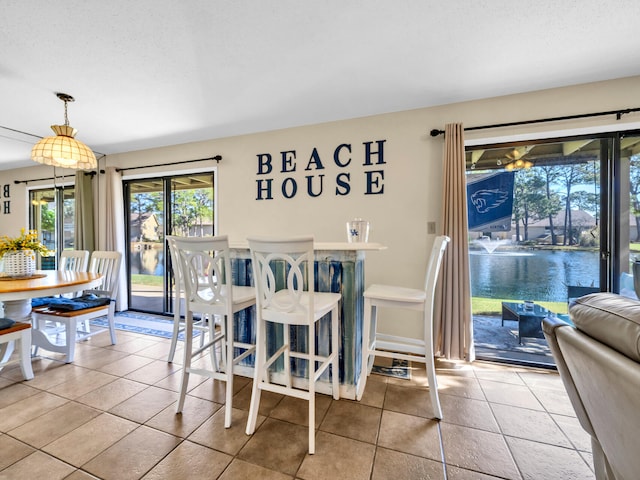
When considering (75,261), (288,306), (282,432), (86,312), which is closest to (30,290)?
(86,312)

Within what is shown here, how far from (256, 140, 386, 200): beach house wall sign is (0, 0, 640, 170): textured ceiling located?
43cm

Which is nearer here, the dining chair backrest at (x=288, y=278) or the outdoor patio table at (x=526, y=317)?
the dining chair backrest at (x=288, y=278)

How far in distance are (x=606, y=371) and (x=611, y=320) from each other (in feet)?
0.59

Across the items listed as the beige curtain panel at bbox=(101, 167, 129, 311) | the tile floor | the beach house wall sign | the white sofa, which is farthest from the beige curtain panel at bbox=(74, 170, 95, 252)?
the white sofa

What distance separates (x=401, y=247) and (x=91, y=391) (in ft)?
9.68

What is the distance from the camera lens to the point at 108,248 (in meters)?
4.17

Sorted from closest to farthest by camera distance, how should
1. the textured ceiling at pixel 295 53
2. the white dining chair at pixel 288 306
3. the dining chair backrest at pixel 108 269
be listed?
the white dining chair at pixel 288 306 → the textured ceiling at pixel 295 53 → the dining chair backrest at pixel 108 269

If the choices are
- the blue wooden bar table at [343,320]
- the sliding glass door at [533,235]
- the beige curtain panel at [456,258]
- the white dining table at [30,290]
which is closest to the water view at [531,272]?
the sliding glass door at [533,235]

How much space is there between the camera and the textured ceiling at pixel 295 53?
1.60 meters

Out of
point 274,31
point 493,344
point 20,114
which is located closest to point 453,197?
point 493,344

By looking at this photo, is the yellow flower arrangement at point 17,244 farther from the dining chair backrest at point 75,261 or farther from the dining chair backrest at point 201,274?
the dining chair backrest at point 201,274

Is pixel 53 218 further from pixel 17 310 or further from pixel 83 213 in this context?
pixel 17 310

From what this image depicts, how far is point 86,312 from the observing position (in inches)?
105

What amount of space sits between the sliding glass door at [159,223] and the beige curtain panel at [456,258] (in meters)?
3.09
